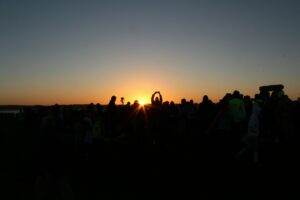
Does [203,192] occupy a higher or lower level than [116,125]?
lower

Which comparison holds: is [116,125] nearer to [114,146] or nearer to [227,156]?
[114,146]

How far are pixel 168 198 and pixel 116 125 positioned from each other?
244 inches

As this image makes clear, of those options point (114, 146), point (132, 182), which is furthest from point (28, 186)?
point (114, 146)

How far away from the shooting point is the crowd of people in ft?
37.3

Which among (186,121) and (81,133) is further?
(186,121)

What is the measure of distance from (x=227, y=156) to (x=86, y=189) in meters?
4.66

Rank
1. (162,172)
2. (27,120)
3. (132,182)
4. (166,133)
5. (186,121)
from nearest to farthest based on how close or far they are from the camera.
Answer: (132,182) < (162,172) < (166,133) < (186,121) < (27,120)

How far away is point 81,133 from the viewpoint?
521 inches

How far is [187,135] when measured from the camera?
45.9 ft

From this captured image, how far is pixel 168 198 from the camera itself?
814cm

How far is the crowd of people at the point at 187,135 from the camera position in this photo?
1138cm

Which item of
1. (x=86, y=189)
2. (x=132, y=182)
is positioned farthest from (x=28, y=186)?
(x=132, y=182)

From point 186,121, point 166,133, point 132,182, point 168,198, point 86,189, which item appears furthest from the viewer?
point 186,121

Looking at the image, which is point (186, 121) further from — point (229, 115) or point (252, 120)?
point (252, 120)
